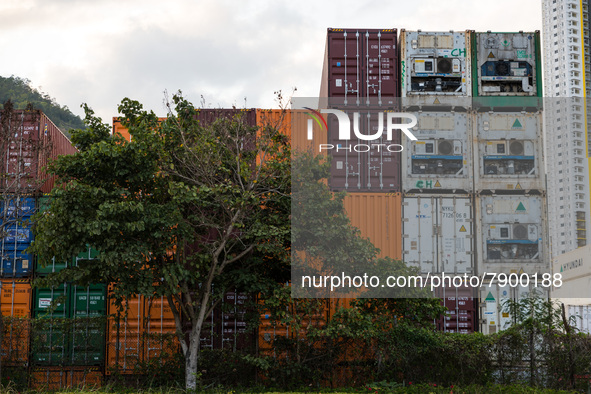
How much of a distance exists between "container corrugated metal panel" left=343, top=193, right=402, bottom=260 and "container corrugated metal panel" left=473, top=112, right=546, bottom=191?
2.09 m

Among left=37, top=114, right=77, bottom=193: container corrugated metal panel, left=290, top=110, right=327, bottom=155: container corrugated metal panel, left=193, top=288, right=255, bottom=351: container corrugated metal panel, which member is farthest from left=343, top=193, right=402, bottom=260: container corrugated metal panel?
left=37, top=114, right=77, bottom=193: container corrugated metal panel

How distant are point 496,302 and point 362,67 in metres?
6.44

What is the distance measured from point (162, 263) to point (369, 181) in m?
5.38

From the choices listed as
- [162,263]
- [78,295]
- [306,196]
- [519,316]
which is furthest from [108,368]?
[519,316]

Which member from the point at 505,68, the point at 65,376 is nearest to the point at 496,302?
the point at 505,68

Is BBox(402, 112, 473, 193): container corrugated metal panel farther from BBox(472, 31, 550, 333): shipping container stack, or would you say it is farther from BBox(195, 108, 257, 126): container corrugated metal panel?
BBox(195, 108, 257, 126): container corrugated metal panel

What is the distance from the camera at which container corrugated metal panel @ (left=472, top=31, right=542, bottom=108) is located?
48.7 feet

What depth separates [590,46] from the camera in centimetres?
8562

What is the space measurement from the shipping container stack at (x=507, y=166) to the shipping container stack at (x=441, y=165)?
0.85ft

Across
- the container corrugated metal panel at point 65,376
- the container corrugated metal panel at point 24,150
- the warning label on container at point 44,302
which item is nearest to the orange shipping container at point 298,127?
the container corrugated metal panel at point 24,150

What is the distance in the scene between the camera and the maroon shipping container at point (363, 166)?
578 inches

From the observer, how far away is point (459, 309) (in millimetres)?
13797

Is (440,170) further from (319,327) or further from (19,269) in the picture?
(19,269)

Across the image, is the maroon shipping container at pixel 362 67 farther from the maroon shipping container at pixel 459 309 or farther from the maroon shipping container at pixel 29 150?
the maroon shipping container at pixel 29 150
